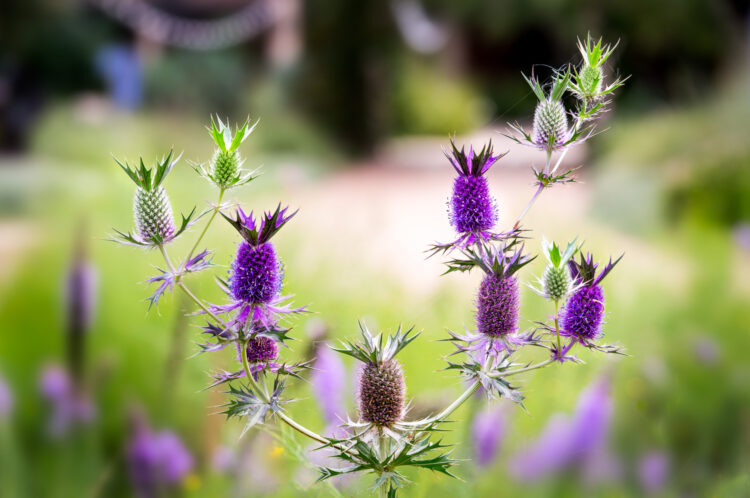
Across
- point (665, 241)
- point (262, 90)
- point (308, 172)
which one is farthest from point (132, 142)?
point (665, 241)

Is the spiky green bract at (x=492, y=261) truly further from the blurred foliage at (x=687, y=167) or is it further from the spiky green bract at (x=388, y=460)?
the blurred foliage at (x=687, y=167)

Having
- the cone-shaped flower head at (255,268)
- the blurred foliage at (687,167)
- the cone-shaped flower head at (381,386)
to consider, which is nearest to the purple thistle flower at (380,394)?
the cone-shaped flower head at (381,386)

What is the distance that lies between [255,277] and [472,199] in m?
0.17

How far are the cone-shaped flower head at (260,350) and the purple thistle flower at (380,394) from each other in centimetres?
7

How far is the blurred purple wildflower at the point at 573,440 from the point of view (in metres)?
1.31

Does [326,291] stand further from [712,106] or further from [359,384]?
[712,106]

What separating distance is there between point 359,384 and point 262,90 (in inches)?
472

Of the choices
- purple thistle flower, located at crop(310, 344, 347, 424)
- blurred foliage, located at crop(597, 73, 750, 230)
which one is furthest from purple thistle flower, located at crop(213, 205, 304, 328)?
blurred foliage, located at crop(597, 73, 750, 230)

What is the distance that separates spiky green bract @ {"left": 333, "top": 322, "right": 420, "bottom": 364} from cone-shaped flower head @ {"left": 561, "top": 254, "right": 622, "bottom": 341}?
0.40ft

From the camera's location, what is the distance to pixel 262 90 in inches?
477

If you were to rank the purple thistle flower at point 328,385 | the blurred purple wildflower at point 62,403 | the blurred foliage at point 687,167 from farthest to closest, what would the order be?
1. the blurred foliage at point 687,167
2. the blurred purple wildflower at point 62,403
3. the purple thistle flower at point 328,385

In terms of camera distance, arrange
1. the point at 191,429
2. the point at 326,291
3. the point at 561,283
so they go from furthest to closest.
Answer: the point at 326,291 < the point at 191,429 < the point at 561,283

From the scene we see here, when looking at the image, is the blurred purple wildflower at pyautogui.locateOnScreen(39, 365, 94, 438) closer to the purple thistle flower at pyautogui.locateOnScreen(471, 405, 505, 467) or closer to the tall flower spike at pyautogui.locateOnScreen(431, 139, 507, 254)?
the purple thistle flower at pyautogui.locateOnScreen(471, 405, 505, 467)

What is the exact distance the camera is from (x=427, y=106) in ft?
53.9
